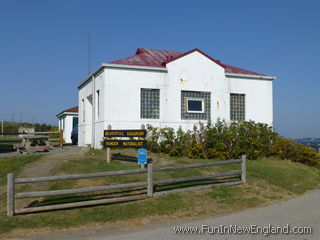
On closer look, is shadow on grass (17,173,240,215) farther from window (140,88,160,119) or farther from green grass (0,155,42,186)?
window (140,88,160,119)

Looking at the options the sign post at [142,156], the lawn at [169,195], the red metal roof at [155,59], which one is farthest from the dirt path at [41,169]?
the red metal roof at [155,59]

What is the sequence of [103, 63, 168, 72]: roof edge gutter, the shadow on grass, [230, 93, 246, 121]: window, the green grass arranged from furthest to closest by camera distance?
1. [230, 93, 246, 121]: window
2. [103, 63, 168, 72]: roof edge gutter
3. the green grass
4. the shadow on grass

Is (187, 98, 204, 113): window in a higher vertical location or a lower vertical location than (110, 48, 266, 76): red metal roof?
lower

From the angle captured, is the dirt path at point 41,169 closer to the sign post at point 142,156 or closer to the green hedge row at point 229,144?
the sign post at point 142,156

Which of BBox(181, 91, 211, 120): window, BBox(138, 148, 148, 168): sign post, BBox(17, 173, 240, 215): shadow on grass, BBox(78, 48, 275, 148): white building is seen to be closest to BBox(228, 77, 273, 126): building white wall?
BBox(78, 48, 275, 148): white building

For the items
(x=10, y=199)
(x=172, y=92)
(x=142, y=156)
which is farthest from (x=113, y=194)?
(x=172, y=92)

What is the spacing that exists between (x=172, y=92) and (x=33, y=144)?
814cm

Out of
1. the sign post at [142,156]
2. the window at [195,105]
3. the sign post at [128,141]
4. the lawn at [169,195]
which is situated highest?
the window at [195,105]

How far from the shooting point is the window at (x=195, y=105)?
19.2 metres

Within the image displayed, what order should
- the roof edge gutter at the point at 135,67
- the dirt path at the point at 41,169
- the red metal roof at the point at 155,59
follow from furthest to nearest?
1. the red metal roof at the point at 155,59
2. the roof edge gutter at the point at 135,67
3. the dirt path at the point at 41,169

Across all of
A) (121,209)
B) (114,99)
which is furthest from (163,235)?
(114,99)

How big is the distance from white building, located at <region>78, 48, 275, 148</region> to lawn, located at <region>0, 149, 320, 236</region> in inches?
107

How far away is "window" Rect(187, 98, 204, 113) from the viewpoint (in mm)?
19188

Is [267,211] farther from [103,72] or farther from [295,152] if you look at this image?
[103,72]
